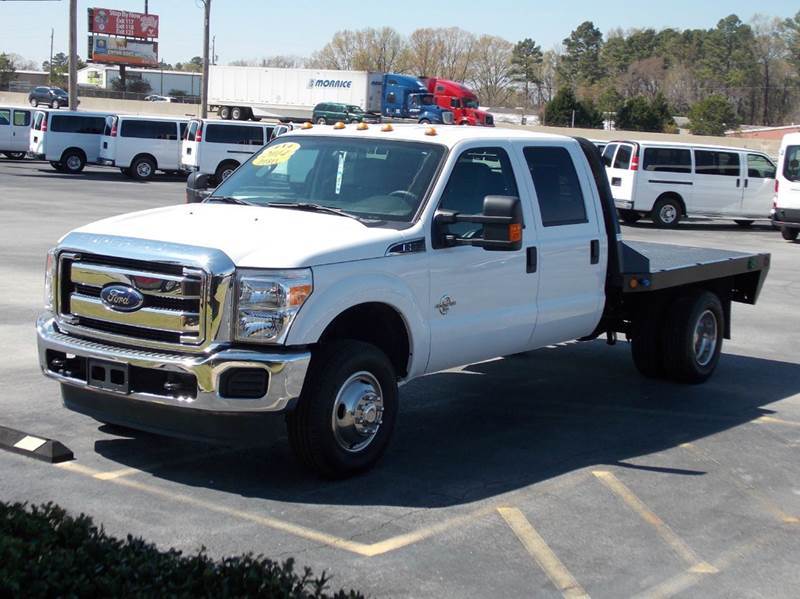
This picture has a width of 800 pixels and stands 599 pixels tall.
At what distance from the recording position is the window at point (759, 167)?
26.8 meters

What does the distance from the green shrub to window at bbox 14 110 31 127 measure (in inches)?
1500

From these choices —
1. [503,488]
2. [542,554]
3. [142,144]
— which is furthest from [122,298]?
[142,144]

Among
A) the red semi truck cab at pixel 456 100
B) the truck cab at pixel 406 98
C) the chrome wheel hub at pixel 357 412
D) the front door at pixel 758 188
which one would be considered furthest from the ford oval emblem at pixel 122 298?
the truck cab at pixel 406 98

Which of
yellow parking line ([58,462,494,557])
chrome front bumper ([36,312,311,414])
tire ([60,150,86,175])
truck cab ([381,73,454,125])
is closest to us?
yellow parking line ([58,462,494,557])

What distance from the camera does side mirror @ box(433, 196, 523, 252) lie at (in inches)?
260

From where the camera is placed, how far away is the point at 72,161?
36062 millimetres

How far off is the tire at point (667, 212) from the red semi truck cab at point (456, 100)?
3486 cm

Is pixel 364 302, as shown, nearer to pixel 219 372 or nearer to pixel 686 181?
pixel 219 372

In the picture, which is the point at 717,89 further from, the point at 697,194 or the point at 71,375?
the point at 71,375

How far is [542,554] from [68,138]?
107ft

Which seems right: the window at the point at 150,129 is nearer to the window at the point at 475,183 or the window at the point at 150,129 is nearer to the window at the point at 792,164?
the window at the point at 792,164

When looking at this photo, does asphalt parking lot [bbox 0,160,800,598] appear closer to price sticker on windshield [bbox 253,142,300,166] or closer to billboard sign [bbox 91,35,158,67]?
price sticker on windshield [bbox 253,142,300,166]

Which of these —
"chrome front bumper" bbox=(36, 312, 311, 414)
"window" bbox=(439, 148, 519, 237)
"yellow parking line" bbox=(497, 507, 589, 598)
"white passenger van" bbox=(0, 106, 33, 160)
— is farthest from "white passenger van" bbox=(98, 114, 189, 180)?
"yellow parking line" bbox=(497, 507, 589, 598)

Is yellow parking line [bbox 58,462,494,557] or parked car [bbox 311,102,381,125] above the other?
parked car [bbox 311,102,381,125]
